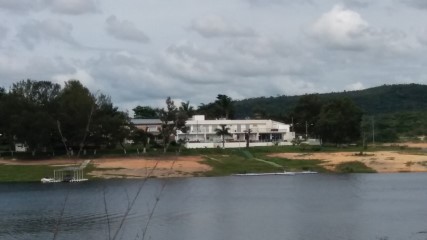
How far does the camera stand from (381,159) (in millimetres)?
122438

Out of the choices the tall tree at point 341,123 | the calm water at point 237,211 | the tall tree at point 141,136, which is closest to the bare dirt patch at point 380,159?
the calm water at point 237,211

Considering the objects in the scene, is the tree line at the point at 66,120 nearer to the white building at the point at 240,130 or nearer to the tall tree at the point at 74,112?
the tall tree at the point at 74,112

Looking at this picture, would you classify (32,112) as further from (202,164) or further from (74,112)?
(202,164)

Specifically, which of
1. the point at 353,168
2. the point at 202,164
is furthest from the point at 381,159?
the point at 202,164

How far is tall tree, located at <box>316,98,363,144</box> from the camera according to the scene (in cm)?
15888

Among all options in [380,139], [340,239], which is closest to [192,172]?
[340,239]

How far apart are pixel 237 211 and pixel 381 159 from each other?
66835 mm

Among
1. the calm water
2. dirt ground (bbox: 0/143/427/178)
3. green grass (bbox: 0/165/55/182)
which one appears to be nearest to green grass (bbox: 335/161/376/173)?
→ dirt ground (bbox: 0/143/427/178)

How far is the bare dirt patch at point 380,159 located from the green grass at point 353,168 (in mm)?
1031

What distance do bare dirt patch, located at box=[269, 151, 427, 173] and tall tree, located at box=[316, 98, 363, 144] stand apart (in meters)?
23.5

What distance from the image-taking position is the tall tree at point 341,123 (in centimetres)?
15888

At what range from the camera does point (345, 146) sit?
527 feet

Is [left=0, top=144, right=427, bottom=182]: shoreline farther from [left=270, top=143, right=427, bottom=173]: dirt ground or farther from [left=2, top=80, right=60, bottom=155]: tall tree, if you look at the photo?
[left=2, top=80, right=60, bottom=155]: tall tree

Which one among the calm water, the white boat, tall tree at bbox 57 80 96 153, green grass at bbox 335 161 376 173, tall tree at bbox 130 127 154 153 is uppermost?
tall tree at bbox 57 80 96 153
